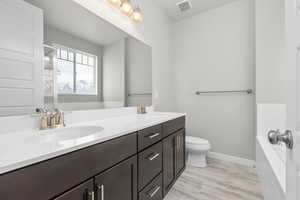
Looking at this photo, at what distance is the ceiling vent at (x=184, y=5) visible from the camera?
2.07 meters

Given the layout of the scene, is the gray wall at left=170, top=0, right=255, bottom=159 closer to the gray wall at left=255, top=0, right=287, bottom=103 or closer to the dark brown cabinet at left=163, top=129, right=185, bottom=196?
the gray wall at left=255, top=0, right=287, bottom=103

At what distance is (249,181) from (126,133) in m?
1.67

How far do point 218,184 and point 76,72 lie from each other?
1.85 m

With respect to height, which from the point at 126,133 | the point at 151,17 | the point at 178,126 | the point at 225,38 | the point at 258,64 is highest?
the point at 151,17

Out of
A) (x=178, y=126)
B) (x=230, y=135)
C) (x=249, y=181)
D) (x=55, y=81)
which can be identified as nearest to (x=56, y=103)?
(x=55, y=81)

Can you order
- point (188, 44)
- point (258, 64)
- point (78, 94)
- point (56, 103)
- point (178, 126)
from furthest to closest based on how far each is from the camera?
point (188, 44) < point (258, 64) < point (178, 126) < point (78, 94) < point (56, 103)

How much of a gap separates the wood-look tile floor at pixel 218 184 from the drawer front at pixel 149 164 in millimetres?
462

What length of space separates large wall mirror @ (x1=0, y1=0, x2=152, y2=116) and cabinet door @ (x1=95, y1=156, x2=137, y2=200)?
627 mm

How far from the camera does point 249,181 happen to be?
A: 161 centimetres

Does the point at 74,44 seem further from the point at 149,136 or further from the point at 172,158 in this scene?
the point at 172,158

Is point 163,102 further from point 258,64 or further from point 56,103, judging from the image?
point 56,103

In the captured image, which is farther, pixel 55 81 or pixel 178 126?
pixel 178 126

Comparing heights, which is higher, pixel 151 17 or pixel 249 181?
pixel 151 17

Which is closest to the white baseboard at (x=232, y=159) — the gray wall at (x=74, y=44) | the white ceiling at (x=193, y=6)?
the gray wall at (x=74, y=44)
